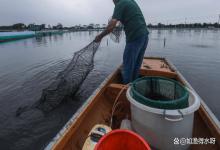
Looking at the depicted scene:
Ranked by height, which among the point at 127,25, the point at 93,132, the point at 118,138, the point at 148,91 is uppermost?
the point at 127,25

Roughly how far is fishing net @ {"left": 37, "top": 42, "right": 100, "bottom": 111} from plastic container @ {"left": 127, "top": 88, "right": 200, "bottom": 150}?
2.65m

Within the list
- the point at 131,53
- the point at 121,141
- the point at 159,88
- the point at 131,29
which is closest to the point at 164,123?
the point at 121,141

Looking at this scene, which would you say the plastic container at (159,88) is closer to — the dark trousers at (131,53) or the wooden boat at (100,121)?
the wooden boat at (100,121)

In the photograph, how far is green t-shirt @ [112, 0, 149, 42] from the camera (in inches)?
103

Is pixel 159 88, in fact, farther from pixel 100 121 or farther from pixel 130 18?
pixel 130 18

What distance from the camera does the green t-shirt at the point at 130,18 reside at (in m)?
2.61

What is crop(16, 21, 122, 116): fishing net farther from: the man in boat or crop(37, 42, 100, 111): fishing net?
the man in boat

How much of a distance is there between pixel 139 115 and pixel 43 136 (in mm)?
2839

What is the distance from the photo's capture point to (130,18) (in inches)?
109

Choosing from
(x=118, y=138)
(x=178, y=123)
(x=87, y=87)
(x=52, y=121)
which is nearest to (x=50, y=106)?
(x=52, y=121)

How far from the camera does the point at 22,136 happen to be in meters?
3.63

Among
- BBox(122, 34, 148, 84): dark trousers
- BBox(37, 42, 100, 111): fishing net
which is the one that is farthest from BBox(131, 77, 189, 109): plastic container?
BBox(37, 42, 100, 111): fishing net

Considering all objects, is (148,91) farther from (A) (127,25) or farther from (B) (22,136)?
(B) (22,136)

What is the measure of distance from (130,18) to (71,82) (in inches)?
112
